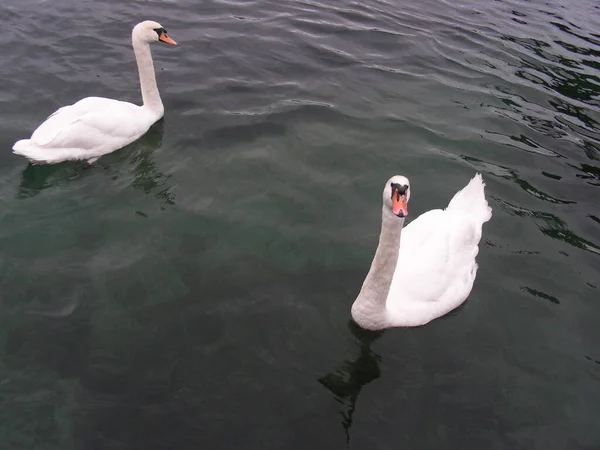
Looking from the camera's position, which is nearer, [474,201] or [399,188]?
[399,188]

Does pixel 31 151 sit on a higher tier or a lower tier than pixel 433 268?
higher

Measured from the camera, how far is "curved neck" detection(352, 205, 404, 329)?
565 cm

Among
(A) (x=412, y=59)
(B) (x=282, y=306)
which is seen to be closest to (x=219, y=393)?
(B) (x=282, y=306)

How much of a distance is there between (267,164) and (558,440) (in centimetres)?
568

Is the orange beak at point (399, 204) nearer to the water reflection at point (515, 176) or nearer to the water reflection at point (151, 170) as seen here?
the water reflection at point (151, 170)

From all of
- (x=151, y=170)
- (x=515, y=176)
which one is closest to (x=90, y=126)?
(x=151, y=170)

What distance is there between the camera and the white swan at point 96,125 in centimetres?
836

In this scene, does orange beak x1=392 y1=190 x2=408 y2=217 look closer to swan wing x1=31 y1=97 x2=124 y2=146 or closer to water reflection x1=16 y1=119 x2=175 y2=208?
water reflection x1=16 y1=119 x2=175 y2=208

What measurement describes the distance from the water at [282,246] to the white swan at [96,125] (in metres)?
0.31

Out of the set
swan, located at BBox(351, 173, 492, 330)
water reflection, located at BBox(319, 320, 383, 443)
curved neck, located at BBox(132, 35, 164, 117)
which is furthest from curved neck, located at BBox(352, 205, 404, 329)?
curved neck, located at BBox(132, 35, 164, 117)

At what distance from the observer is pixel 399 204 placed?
5.18 m

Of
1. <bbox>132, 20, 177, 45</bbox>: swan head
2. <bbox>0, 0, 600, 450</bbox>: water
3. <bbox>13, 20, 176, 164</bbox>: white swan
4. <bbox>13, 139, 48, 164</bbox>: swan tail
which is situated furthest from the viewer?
<bbox>132, 20, 177, 45</bbox>: swan head

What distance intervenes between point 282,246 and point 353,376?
225cm

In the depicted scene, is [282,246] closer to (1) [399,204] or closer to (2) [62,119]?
(1) [399,204]
